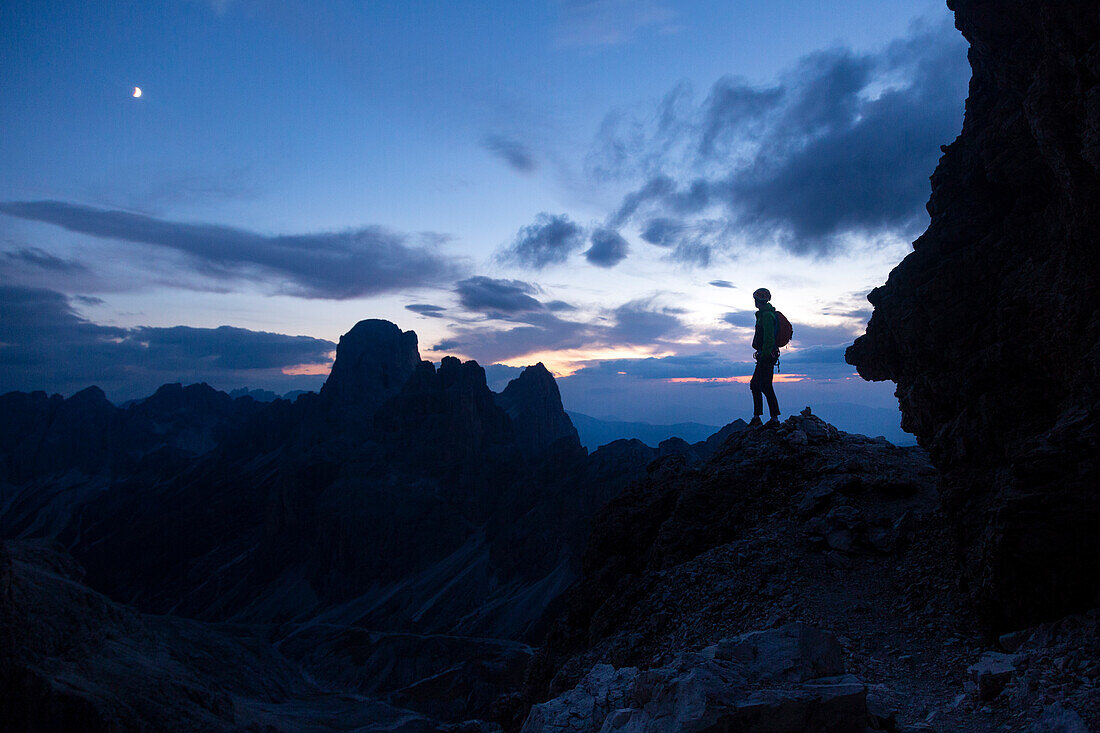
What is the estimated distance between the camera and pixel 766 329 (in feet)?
66.1

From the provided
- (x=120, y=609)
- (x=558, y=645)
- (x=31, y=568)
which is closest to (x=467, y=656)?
(x=120, y=609)

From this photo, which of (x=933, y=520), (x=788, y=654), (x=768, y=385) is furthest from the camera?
(x=768, y=385)

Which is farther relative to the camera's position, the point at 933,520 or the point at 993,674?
the point at 933,520

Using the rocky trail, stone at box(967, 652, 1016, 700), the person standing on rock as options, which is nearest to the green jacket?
the person standing on rock

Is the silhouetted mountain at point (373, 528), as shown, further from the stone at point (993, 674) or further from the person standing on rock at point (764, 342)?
the stone at point (993, 674)

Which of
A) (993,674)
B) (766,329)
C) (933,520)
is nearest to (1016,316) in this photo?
(933,520)

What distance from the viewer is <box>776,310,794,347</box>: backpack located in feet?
66.8

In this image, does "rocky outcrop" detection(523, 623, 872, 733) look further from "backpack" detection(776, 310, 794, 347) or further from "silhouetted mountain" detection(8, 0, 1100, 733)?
"backpack" detection(776, 310, 794, 347)

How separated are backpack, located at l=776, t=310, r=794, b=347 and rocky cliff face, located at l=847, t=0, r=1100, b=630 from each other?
16.6ft

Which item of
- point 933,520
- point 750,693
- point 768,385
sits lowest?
point 750,693

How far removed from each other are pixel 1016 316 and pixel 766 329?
9.13 m

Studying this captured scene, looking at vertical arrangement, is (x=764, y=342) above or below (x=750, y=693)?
above

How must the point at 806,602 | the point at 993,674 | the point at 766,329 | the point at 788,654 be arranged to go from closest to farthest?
the point at 993,674 → the point at 788,654 → the point at 806,602 → the point at 766,329

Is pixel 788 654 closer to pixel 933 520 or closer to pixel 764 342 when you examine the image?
pixel 933 520
